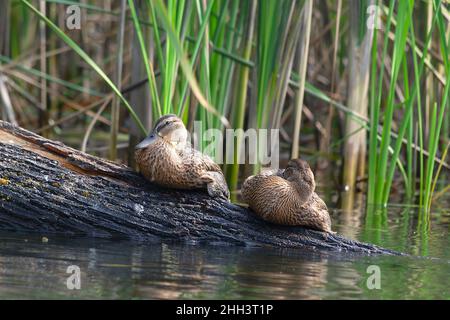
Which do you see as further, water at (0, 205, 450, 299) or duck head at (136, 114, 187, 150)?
duck head at (136, 114, 187, 150)

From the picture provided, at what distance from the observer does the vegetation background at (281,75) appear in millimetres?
6609

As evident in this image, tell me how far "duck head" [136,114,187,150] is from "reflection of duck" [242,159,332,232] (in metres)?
0.60

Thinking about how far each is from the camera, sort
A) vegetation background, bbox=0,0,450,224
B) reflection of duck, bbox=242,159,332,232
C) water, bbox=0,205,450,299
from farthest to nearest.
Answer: vegetation background, bbox=0,0,450,224 < reflection of duck, bbox=242,159,332,232 < water, bbox=0,205,450,299

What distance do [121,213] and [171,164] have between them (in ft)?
1.44

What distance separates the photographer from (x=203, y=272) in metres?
4.73

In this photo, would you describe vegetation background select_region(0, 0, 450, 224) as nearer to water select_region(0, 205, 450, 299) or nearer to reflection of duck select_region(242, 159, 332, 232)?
reflection of duck select_region(242, 159, 332, 232)

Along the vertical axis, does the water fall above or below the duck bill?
below

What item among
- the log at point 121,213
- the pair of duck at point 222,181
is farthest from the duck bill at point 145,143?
the log at point 121,213

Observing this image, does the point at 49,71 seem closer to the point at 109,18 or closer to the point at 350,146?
the point at 109,18

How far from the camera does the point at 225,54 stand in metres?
7.21

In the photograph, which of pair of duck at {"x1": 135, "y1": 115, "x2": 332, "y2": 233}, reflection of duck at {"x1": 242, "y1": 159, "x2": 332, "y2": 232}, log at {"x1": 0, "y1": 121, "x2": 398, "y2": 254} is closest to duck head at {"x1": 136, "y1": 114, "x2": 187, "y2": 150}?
pair of duck at {"x1": 135, "y1": 115, "x2": 332, "y2": 233}

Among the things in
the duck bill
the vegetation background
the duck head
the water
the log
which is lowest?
the water

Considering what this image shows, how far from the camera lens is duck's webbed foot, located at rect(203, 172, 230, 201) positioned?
5492mm

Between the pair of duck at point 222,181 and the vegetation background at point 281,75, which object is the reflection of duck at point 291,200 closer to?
the pair of duck at point 222,181
